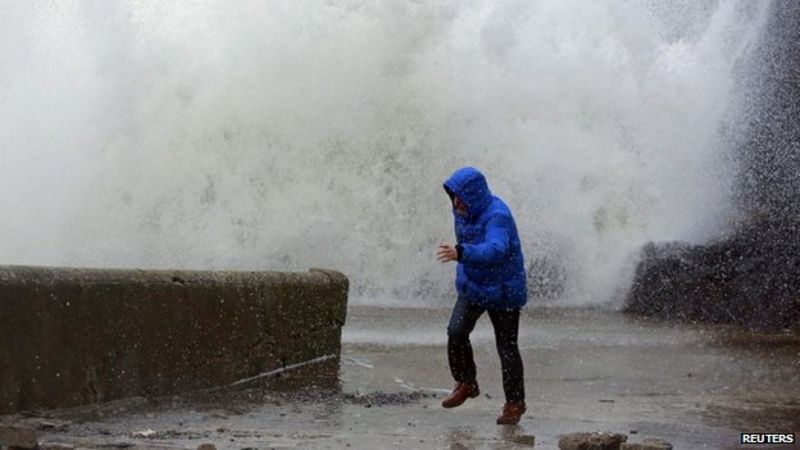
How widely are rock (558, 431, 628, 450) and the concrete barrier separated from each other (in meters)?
2.51

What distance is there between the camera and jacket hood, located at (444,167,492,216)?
728 cm

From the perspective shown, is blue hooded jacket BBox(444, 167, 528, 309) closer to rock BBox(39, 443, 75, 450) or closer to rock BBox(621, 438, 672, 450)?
rock BBox(621, 438, 672, 450)

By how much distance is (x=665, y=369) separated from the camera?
9.98 m

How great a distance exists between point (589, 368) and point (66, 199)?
35.8 feet

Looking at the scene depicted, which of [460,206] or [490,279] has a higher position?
[460,206]

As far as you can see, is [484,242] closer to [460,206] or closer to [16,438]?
[460,206]

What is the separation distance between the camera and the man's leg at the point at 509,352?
741 centimetres

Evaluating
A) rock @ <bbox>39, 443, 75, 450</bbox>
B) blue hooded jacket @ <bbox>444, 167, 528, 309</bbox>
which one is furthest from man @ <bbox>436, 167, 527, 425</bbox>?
rock @ <bbox>39, 443, 75, 450</bbox>

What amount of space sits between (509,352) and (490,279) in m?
0.43

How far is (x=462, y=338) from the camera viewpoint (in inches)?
296

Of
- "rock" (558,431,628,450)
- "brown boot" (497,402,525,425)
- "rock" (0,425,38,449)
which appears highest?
"brown boot" (497,402,525,425)

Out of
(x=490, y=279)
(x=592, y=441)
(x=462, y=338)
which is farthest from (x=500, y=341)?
(x=592, y=441)

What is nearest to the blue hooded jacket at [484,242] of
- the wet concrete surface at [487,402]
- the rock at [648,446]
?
the wet concrete surface at [487,402]

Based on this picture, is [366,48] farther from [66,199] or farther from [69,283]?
[69,283]
